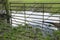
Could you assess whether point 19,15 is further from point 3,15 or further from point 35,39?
point 35,39

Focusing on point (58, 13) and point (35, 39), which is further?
point (58, 13)

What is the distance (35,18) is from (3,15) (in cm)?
76

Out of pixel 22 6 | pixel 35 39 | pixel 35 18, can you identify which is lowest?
pixel 35 39

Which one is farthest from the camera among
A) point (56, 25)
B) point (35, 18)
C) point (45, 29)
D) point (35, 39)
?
point (35, 18)

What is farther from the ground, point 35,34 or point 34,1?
point 34,1

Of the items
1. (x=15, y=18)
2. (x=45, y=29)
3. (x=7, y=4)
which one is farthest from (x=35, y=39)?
(x=7, y=4)

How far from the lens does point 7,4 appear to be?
170 inches

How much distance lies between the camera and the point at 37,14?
402 centimetres

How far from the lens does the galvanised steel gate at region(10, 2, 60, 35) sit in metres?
3.76

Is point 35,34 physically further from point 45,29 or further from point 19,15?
point 19,15

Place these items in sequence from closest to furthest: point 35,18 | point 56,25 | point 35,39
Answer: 1. point 35,39
2. point 56,25
3. point 35,18

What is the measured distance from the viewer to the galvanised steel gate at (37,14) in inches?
148

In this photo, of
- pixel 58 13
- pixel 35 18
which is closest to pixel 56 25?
pixel 58 13

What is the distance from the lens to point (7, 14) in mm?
4238
